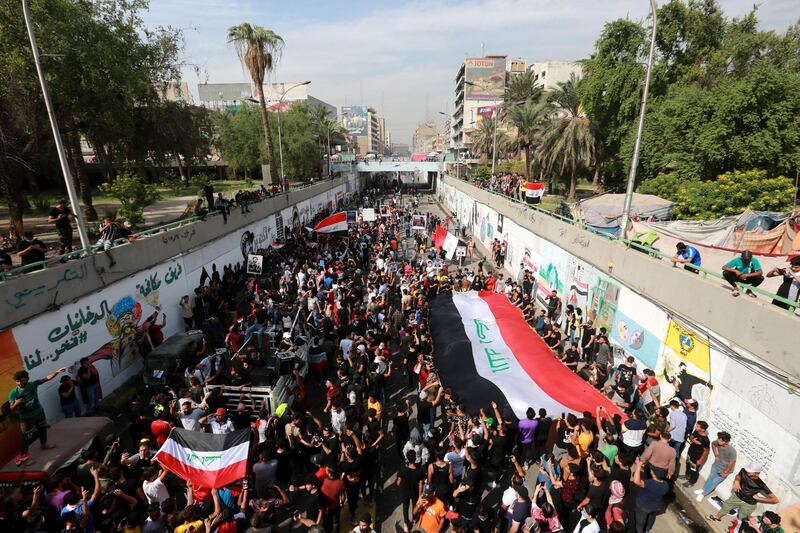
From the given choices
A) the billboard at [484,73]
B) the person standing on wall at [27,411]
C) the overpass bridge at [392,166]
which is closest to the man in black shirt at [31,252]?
the person standing on wall at [27,411]

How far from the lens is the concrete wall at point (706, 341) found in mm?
6141

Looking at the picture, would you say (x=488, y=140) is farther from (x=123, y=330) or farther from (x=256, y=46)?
(x=123, y=330)

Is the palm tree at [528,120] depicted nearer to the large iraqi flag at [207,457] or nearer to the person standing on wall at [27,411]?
the large iraqi flag at [207,457]

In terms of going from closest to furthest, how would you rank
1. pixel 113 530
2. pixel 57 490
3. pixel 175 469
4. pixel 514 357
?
pixel 113 530
pixel 57 490
pixel 175 469
pixel 514 357

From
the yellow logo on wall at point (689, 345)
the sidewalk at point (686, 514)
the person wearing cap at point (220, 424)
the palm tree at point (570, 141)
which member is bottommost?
the sidewalk at point (686, 514)

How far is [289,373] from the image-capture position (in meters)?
9.25

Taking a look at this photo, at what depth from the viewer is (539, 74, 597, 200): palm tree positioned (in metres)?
31.5

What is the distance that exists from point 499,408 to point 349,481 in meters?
3.04

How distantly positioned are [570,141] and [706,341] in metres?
27.2

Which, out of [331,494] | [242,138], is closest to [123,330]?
[331,494]

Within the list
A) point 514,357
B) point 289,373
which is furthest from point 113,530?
point 514,357

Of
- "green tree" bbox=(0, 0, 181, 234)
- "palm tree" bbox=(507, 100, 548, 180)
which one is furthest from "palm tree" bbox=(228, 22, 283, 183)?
"palm tree" bbox=(507, 100, 548, 180)

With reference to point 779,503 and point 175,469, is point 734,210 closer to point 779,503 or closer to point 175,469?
point 779,503

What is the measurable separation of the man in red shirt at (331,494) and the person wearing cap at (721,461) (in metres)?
6.14
